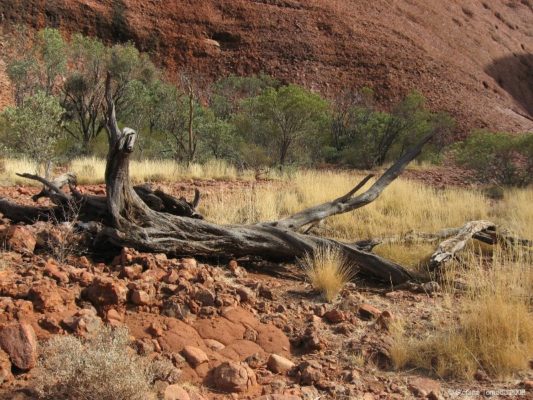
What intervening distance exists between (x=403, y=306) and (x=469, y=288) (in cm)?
54

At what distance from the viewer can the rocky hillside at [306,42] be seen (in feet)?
106

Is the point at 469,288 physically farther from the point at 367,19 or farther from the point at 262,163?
the point at 367,19

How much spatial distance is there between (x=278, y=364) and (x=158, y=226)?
1760mm

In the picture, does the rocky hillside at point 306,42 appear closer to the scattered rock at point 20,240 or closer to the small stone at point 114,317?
the scattered rock at point 20,240

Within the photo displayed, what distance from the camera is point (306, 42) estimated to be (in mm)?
35812

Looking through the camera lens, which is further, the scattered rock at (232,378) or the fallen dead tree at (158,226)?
the fallen dead tree at (158,226)

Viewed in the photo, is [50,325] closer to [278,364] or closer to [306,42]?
[278,364]

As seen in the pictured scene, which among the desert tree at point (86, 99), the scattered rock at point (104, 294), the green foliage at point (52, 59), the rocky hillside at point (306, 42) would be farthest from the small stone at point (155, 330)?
the rocky hillside at point (306, 42)

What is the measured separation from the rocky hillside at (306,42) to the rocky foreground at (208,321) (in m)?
30.7

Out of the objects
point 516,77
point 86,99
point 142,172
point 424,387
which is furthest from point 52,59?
point 516,77

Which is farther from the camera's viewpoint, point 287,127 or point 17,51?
→ point 17,51

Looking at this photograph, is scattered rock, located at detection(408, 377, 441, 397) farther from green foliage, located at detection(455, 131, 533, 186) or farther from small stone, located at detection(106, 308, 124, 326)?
green foliage, located at detection(455, 131, 533, 186)

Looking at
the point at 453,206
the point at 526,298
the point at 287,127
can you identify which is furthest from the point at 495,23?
the point at 526,298

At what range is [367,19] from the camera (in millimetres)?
38344
